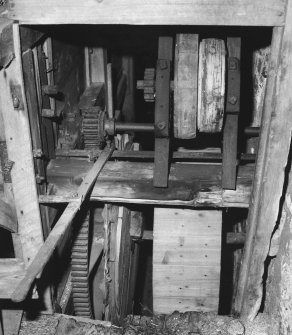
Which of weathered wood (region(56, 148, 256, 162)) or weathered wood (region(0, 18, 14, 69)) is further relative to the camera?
weathered wood (region(56, 148, 256, 162))

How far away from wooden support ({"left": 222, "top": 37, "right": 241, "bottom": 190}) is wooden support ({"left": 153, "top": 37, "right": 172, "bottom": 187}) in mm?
285

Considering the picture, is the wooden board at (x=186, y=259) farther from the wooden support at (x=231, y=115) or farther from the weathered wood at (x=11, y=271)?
the weathered wood at (x=11, y=271)

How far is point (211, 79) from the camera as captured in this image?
171 centimetres

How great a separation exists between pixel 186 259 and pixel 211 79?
3.30 ft

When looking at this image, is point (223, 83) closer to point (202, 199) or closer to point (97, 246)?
point (202, 199)

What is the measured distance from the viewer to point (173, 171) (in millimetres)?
2080

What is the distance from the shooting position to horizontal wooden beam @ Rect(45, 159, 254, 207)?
1.99 metres

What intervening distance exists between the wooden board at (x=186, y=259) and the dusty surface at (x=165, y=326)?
0.25 ft

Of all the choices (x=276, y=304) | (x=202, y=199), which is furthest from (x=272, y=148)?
(x=276, y=304)

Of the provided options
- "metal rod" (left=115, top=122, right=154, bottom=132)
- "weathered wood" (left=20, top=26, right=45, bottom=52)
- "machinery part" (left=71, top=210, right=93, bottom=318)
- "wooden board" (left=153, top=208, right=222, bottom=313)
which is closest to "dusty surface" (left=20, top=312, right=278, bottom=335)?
"wooden board" (left=153, top=208, right=222, bottom=313)

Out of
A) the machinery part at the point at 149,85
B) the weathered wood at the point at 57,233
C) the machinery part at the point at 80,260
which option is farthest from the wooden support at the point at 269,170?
the machinery part at the point at 80,260

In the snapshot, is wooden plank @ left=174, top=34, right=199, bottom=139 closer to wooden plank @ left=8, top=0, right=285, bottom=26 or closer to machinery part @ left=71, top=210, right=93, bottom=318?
wooden plank @ left=8, top=0, right=285, bottom=26

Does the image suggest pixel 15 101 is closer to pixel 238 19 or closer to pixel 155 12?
pixel 155 12

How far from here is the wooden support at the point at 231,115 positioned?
180 cm
